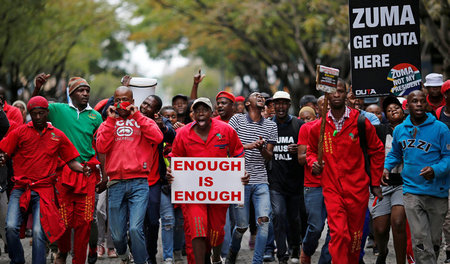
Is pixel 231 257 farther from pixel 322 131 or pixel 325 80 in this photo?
pixel 325 80

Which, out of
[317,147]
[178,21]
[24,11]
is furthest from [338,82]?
[178,21]

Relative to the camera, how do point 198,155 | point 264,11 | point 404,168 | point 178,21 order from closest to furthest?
point 404,168 < point 198,155 < point 264,11 < point 178,21

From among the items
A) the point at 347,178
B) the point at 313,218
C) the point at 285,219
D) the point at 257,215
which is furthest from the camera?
the point at 285,219

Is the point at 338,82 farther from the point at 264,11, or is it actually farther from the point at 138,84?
the point at 264,11

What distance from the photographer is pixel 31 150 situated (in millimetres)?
9039

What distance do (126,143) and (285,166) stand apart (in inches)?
103

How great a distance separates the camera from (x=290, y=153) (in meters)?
10.9

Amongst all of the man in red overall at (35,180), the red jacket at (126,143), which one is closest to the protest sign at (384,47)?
the red jacket at (126,143)

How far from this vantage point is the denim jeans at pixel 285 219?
1070cm

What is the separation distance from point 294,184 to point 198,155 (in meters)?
2.24

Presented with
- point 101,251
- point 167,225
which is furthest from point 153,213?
point 101,251

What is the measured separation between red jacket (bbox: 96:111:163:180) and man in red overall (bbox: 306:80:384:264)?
1.89 meters

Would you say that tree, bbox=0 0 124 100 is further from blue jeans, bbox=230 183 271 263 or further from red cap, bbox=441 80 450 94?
red cap, bbox=441 80 450 94

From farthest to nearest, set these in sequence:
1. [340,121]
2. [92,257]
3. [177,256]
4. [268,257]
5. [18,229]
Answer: [268,257] < [177,256] < [92,257] < [18,229] < [340,121]
